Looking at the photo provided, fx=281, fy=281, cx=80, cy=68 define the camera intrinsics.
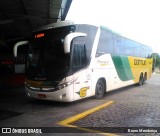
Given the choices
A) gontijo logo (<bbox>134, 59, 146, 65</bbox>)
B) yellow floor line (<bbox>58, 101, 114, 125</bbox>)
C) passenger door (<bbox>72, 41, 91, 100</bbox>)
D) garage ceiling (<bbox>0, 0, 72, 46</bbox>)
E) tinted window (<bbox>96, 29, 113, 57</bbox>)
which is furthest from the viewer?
gontijo logo (<bbox>134, 59, 146, 65</bbox>)

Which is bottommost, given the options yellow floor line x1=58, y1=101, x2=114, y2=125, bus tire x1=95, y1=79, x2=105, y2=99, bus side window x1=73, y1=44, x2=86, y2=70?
yellow floor line x1=58, y1=101, x2=114, y2=125

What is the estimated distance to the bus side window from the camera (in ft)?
33.8

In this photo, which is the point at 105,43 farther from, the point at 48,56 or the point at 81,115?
the point at 81,115

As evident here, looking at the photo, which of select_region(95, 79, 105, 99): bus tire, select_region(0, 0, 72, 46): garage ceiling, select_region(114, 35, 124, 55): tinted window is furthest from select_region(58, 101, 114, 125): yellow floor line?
select_region(0, 0, 72, 46): garage ceiling

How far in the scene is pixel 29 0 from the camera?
15.1m

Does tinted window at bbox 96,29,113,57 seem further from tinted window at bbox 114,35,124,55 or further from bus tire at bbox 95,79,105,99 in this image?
bus tire at bbox 95,79,105,99

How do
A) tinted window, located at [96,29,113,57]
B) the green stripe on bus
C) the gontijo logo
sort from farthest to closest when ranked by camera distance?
the gontijo logo < the green stripe on bus < tinted window, located at [96,29,113,57]

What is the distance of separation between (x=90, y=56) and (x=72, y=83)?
1.60 meters

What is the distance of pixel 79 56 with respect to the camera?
10570mm

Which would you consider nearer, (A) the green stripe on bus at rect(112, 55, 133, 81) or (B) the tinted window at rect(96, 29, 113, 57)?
(B) the tinted window at rect(96, 29, 113, 57)

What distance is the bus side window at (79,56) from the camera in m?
10.3

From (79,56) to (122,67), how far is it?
16.2 feet

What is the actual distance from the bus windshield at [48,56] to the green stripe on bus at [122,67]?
4063 mm

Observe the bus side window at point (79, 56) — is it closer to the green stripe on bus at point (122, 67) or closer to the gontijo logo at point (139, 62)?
the green stripe on bus at point (122, 67)
